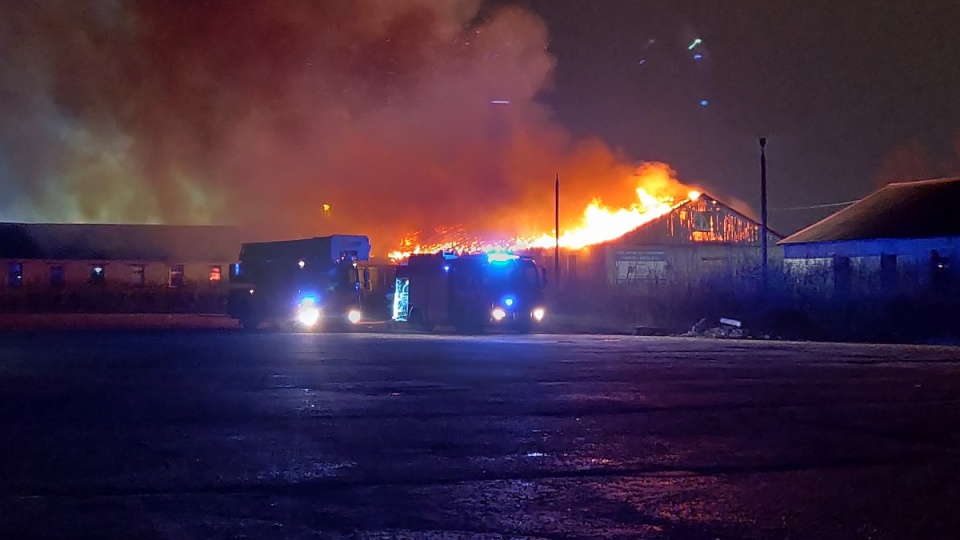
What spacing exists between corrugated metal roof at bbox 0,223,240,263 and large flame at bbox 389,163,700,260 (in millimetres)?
12597

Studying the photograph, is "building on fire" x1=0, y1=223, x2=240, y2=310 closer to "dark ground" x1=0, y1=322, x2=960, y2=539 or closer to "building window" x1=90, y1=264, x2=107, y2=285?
"building window" x1=90, y1=264, x2=107, y2=285

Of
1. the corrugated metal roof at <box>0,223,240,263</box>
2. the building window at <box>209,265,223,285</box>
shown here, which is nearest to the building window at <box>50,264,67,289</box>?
the corrugated metal roof at <box>0,223,240,263</box>

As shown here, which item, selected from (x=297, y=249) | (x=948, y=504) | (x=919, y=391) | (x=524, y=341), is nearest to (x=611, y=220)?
(x=297, y=249)

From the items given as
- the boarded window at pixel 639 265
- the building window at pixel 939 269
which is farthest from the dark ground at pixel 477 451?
the boarded window at pixel 639 265

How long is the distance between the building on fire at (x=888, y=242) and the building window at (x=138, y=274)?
36.2 metres

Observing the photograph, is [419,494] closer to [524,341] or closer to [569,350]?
[569,350]

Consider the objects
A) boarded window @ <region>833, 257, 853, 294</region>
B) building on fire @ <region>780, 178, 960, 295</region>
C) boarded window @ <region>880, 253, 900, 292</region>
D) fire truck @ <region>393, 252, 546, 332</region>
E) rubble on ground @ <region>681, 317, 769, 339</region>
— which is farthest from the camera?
building on fire @ <region>780, 178, 960, 295</region>

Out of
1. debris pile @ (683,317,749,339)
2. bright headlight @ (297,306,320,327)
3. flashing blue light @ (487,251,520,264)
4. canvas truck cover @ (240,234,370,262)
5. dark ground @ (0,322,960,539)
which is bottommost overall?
dark ground @ (0,322,960,539)

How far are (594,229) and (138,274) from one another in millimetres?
27262

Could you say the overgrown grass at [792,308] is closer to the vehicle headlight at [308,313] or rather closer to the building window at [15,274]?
the vehicle headlight at [308,313]

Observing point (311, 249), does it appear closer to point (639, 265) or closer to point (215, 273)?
point (639, 265)

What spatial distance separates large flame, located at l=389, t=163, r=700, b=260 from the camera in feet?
166

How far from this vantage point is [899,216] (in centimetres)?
4641

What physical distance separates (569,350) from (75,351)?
10.0 metres
